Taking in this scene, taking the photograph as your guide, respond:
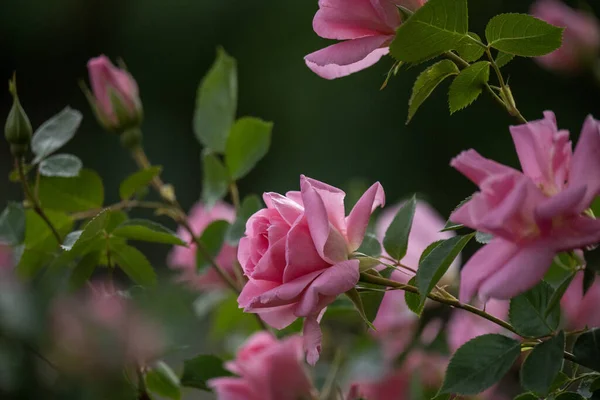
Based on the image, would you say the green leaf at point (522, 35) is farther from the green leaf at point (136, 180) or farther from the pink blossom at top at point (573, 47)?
the pink blossom at top at point (573, 47)

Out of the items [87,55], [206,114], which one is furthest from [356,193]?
[87,55]

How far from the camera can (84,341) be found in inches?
9.1

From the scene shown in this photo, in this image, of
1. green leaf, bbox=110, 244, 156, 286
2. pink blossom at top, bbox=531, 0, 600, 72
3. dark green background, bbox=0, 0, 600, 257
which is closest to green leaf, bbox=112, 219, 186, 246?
green leaf, bbox=110, 244, 156, 286

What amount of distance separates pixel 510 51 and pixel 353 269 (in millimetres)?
98

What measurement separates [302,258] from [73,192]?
0.20 metres

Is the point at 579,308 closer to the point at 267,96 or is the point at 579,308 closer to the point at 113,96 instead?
the point at 113,96

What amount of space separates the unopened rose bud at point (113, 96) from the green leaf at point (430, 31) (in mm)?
271

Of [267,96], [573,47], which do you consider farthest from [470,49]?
[267,96]

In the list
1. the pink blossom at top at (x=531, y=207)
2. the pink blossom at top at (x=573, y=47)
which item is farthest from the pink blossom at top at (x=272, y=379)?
the pink blossom at top at (x=573, y=47)

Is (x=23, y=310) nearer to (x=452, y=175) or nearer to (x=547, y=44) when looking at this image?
(x=547, y=44)

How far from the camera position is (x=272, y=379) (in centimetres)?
37

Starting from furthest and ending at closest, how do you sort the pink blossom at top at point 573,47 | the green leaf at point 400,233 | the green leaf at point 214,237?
1. the pink blossom at top at point 573,47
2. the green leaf at point 214,237
3. the green leaf at point 400,233

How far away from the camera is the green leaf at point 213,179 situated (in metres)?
0.51

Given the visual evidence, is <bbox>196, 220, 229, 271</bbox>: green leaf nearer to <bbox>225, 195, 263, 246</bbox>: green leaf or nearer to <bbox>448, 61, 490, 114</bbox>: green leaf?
<bbox>225, 195, 263, 246</bbox>: green leaf
